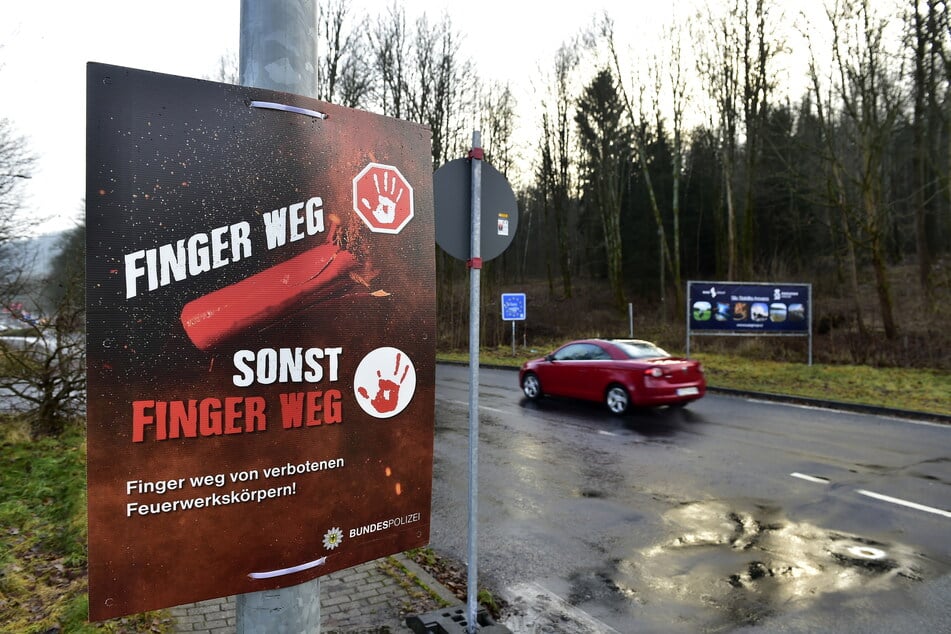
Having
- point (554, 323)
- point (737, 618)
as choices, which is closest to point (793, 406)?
point (737, 618)

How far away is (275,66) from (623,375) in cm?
1092

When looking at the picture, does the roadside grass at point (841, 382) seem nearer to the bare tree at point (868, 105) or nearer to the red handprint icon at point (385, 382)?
the bare tree at point (868, 105)

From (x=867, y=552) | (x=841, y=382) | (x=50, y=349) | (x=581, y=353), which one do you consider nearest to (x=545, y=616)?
(x=867, y=552)

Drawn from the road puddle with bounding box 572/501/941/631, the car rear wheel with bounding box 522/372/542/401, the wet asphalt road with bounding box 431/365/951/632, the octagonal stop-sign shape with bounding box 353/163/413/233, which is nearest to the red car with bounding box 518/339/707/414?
the car rear wheel with bounding box 522/372/542/401

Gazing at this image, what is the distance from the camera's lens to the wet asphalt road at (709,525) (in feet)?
14.8

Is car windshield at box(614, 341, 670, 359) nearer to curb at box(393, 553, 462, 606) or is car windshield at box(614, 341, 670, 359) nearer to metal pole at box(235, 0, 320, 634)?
curb at box(393, 553, 462, 606)

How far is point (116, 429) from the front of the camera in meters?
2.13

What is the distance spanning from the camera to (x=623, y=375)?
12.5 m


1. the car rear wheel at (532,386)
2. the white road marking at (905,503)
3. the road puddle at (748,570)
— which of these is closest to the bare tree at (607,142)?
the car rear wheel at (532,386)

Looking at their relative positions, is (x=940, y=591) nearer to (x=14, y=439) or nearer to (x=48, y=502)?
(x=48, y=502)

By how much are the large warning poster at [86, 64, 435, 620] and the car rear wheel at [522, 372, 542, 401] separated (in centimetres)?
1225

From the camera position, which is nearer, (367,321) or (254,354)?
(254,354)

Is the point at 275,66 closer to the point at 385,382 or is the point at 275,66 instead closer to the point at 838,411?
the point at 385,382

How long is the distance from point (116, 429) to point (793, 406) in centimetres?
1440
